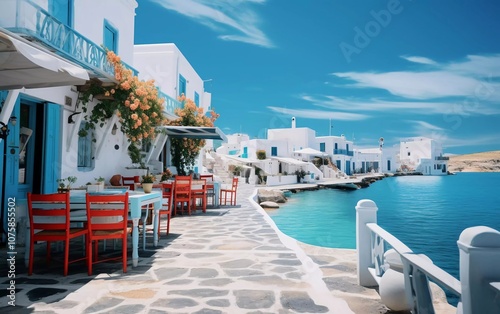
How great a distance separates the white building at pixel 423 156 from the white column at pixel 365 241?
80.4 meters

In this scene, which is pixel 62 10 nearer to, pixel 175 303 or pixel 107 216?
pixel 107 216

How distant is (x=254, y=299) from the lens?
3447 millimetres

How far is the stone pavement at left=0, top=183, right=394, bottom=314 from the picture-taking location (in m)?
3.24

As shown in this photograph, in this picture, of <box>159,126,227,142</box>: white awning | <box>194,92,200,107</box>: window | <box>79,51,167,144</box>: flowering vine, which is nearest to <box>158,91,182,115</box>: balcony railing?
<box>159,126,227,142</box>: white awning

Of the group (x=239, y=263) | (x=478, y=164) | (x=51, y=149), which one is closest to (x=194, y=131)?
(x=51, y=149)

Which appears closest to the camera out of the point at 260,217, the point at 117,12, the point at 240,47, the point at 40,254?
the point at 40,254

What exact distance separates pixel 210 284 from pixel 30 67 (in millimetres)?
3314

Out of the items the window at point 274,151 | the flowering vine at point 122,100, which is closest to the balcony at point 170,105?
the flowering vine at point 122,100

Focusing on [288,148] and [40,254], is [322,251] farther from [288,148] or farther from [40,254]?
[288,148]

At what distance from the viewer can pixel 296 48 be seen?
91.1 ft

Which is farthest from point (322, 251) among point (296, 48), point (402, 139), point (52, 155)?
point (402, 139)

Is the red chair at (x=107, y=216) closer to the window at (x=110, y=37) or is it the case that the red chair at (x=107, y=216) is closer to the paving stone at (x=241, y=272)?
the paving stone at (x=241, y=272)

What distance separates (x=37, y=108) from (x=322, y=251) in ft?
20.9

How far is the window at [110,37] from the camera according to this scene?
10070 mm
